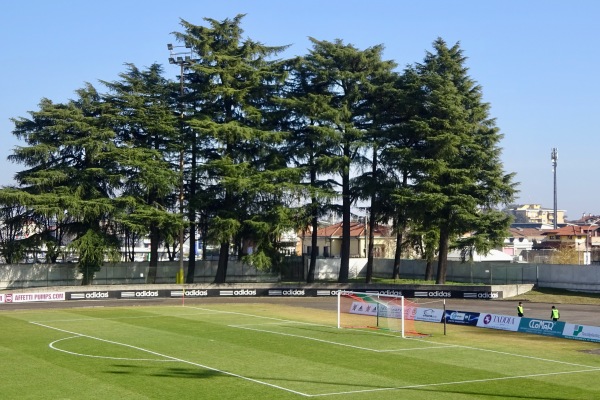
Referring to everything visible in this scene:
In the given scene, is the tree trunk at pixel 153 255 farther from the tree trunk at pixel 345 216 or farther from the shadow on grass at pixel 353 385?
the shadow on grass at pixel 353 385

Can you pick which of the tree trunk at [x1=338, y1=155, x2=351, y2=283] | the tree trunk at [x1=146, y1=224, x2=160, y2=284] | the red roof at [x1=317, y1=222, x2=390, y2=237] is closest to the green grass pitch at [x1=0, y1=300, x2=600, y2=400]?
the tree trunk at [x1=146, y1=224, x2=160, y2=284]

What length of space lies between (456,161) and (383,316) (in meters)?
27.0

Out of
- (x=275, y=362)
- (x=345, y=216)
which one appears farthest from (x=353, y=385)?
(x=345, y=216)

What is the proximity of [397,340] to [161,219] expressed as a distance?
3512 centimetres

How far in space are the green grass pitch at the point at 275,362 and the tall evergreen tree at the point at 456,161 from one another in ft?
78.6

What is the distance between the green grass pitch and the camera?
2356cm

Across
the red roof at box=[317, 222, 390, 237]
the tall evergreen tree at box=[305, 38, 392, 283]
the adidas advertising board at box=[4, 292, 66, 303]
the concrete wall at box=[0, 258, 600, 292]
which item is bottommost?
the adidas advertising board at box=[4, 292, 66, 303]

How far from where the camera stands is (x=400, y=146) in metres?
68.8

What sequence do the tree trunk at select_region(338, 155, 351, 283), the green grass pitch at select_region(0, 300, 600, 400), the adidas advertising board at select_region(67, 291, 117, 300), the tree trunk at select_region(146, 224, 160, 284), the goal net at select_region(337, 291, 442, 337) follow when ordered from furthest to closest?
the tree trunk at select_region(146, 224, 160, 284), the tree trunk at select_region(338, 155, 351, 283), the adidas advertising board at select_region(67, 291, 117, 300), the goal net at select_region(337, 291, 442, 337), the green grass pitch at select_region(0, 300, 600, 400)

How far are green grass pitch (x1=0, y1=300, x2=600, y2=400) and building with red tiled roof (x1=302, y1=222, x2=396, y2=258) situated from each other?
59.3 metres

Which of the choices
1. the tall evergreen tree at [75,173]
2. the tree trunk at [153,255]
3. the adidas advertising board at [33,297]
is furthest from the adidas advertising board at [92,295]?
the tree trunk at [153,255]

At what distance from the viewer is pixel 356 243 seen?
106375mm

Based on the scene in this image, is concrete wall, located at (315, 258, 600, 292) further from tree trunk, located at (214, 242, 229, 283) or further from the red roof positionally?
the red roof

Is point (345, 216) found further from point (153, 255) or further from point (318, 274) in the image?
point (153, 255)
